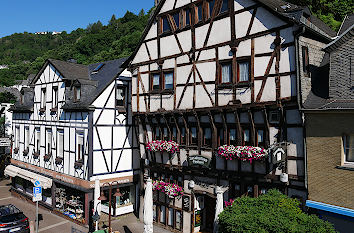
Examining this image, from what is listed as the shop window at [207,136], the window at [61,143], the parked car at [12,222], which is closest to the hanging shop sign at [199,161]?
the shop window at [207,136]

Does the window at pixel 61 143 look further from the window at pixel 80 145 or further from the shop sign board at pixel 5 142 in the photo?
the shop sign board at pixel 5 142

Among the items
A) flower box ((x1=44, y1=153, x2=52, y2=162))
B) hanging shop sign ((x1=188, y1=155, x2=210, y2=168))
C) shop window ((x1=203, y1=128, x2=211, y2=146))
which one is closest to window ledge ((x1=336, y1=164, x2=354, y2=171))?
hanging shop sign ((x1=188, y1=155, x2=210, y2=168))

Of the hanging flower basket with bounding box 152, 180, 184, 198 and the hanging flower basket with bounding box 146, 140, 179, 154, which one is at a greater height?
the hanging flower basket with bounding box 146, 140, 179, 154

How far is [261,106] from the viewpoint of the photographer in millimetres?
11641

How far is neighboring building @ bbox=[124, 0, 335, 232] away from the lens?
36.9ft

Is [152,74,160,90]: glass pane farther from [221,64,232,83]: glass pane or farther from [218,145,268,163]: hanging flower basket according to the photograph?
[218,145,268,163]: hanging flower basket

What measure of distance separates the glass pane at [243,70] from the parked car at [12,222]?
12.7m

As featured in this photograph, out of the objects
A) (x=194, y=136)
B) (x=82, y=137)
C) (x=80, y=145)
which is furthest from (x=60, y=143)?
(x=194, y=136)

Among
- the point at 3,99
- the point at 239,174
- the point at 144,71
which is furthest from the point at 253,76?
the point at 3,99

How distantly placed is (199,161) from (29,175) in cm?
1423

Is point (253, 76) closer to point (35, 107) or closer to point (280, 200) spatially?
point (280, 200)

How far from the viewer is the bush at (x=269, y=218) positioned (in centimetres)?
838

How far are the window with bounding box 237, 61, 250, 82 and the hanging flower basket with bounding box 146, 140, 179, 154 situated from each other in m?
4.70

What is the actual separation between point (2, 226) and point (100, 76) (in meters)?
10.3
